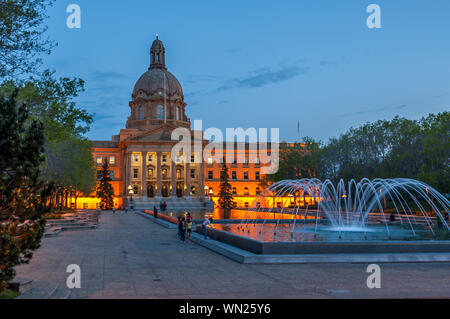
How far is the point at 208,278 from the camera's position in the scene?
13398 mm

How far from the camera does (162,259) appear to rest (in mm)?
17656

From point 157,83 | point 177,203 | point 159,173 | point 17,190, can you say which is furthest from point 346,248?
point 157,83

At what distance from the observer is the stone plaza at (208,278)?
1107cm

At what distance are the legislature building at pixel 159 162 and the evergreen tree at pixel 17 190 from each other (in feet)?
236

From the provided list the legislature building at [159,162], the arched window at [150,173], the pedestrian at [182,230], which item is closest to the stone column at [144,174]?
the legislature building at [159,162]

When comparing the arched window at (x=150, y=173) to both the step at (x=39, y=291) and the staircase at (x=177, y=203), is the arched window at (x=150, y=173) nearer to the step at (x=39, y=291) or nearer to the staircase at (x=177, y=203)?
the staircase at (x=177, y=203)

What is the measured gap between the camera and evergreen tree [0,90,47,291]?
8711 millimetres

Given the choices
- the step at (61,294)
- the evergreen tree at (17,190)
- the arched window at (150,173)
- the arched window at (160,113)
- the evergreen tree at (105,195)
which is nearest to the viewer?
the evergreen tree at (17,190)

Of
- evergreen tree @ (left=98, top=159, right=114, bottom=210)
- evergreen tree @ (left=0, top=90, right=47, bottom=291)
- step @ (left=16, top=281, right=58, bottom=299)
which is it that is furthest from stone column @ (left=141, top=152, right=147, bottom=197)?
evergreen tree @ (left=0, top=90, right=47, bottom=291)

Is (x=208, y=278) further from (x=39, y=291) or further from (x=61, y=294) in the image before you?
(x=39, y=291)

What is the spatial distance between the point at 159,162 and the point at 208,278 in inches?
3177
